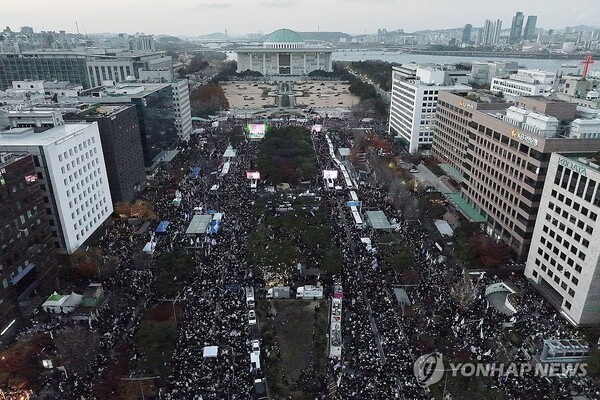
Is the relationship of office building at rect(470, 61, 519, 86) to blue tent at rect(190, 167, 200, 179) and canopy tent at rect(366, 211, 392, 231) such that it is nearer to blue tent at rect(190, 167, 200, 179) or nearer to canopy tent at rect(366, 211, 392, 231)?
blue tent at rect(190, 167, 200, 179)

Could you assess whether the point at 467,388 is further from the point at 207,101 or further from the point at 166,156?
the point at 207,101

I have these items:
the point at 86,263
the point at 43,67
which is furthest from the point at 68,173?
the point at 43,67

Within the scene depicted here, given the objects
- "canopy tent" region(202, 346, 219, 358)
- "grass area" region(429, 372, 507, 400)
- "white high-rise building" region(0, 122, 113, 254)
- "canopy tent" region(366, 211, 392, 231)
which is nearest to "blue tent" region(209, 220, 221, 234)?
"white high-rise building" region(0, 122, 113, 254)

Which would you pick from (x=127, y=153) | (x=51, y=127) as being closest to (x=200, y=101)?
(x=127, y=153)

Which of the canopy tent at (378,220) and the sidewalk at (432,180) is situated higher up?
the canopy tent at (378,220)

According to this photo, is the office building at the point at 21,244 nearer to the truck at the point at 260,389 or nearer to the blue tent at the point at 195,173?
the truck at the point at 260,389

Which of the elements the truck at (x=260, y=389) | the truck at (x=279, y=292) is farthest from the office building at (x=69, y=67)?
the truck at (x=260, y=389)

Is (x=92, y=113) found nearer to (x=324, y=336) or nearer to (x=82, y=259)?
(x=82, y=259)
